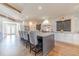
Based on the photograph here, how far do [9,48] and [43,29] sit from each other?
926 millimetres

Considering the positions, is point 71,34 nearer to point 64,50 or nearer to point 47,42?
point 64,50

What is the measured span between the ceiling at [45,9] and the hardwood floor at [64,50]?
0.75 metres

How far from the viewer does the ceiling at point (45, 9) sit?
7.49ft

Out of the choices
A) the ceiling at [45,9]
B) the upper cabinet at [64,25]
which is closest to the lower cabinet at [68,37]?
the upper cabinet at [64,25]

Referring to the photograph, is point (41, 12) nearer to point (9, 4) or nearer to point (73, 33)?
point (9, 4)

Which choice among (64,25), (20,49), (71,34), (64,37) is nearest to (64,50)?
(64,37)

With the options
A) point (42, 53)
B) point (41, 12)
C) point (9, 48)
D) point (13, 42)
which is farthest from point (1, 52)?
point (41, 12)

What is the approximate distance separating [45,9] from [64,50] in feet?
3.50

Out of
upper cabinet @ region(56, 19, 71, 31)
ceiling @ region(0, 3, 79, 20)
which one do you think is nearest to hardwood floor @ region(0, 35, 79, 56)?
upper cabinet @ region(56, 19, 71, 31)

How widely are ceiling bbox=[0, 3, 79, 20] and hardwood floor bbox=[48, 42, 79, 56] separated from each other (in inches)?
29.3

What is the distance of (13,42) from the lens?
2.33 meters

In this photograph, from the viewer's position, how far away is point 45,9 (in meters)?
2.32

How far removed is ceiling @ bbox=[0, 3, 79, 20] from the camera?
228 cm

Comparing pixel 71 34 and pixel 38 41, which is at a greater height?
pixel 71 34
